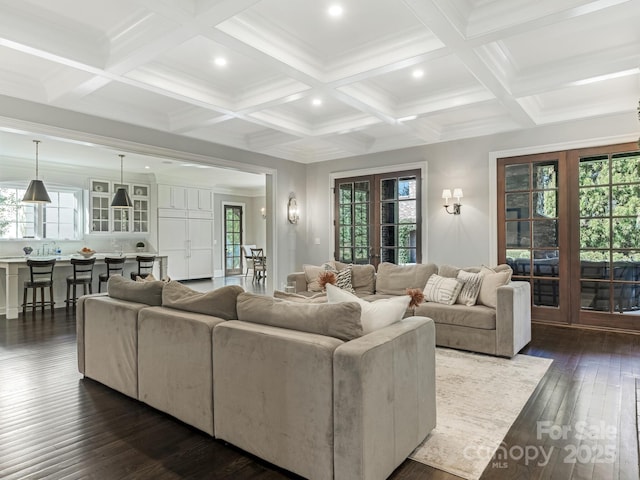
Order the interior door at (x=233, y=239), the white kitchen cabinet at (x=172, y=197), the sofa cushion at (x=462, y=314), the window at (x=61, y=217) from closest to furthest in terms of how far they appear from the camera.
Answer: the sofa cushion at (x=462, y=314), the window at (x=61, y=217), the white kitchen cabinet at (x=172, y=197), the interior door at (x=233, y=239)

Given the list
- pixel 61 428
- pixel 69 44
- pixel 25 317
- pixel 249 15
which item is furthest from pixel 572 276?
pixel 25 317

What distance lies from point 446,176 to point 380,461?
5.09 meters

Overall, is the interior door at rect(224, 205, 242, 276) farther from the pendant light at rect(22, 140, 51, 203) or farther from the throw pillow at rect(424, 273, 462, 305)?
the throw pillow at rect(424, 273, 462, 305)

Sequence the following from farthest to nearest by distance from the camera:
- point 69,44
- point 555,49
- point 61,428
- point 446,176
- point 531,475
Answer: point 446,176 → point 555,49 → point 69,44 → point 61,428 → point 531,475

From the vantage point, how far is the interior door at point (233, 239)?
12.5 meters

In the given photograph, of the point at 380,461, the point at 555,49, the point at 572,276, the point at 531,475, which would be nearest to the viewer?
the point at 380,461

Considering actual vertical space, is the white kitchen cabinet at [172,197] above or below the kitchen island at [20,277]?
above

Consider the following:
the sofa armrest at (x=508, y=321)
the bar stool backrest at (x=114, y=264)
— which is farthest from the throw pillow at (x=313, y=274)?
the bar stool backrest at (x=114, y=264)

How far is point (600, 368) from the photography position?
11.7 feet

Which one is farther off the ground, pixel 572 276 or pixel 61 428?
pixel 572 276

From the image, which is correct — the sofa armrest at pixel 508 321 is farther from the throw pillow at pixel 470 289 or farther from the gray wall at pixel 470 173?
the gray wall at pixel 470 173

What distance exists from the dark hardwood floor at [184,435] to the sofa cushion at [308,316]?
76 centimetres

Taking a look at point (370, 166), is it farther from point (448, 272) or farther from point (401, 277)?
point (448, 272)

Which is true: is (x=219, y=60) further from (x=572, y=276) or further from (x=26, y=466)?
(x=572, y=276)
